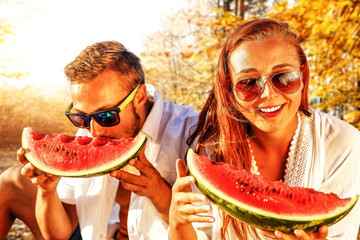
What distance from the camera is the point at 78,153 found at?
216 cm

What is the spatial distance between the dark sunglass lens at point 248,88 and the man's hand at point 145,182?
0.74 metres

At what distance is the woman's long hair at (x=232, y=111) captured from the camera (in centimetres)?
177

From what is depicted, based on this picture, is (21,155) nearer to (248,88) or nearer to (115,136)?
(115,136)

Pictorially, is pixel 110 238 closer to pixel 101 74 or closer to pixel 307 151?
pixel 101 74

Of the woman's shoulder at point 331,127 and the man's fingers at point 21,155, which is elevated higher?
the woman's shoulder at point 331,127

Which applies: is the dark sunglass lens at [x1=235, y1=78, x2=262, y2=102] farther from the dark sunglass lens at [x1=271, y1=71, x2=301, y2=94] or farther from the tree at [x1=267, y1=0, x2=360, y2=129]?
the tree at [x1=267, y1=0, x2=360, y2=129]

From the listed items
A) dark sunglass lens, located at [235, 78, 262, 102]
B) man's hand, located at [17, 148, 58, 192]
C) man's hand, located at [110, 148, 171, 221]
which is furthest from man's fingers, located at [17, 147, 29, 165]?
dark sunglass lens, located at [235, 78, 262, 102]

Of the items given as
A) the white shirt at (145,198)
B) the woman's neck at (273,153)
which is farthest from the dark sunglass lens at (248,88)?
the white shirt at (145,198)

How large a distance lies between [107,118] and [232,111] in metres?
0.94

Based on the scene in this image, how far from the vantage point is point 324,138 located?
6.26 ft

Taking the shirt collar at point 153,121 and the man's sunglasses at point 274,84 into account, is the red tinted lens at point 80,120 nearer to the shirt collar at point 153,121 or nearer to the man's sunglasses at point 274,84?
the shirt collar at point 153,121

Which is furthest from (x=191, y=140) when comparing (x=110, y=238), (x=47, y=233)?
(x=47, y=233)

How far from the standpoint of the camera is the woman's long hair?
1.77 meters

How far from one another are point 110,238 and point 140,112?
4.01 ft
